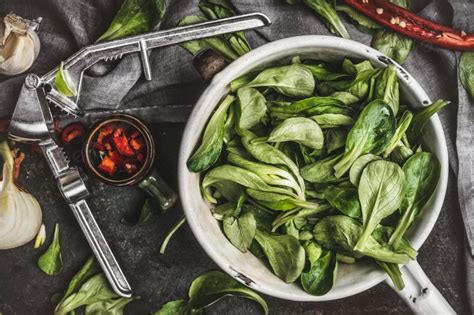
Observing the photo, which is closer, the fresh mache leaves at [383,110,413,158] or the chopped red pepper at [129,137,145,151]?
the fresh mache leaves at [383,110,413,158]

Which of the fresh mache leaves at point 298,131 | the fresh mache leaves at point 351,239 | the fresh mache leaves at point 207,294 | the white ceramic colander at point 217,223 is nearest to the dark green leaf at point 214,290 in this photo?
the fresh mache leaves at point 207,294

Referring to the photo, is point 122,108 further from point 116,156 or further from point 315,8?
point 315,8

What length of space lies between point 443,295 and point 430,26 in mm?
505

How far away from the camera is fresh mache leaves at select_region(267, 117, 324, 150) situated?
3.08ft

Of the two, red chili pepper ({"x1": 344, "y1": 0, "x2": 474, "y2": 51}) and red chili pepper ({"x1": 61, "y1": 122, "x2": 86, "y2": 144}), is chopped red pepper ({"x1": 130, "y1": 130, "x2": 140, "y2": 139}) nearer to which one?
red chili pepper ({"x1": 61, "y1": 122, "x2": 86, "y2": 144})

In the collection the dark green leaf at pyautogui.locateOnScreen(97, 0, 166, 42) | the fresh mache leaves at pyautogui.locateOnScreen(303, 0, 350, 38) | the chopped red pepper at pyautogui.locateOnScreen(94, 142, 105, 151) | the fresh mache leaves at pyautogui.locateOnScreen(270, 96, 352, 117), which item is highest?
the fresh mache leaves at pyautogui.locateOnScreen(303, 0, 350, 38)

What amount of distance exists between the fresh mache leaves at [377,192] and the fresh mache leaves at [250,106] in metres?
0.18

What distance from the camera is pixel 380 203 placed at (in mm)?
947

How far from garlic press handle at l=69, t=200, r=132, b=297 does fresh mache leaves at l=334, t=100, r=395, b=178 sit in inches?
18.1

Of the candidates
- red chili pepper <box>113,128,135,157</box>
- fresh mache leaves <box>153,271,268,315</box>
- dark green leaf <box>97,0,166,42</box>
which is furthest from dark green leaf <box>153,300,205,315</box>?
dark green leaf <box>97,0,166,42</box>

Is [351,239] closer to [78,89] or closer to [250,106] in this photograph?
[250,106]

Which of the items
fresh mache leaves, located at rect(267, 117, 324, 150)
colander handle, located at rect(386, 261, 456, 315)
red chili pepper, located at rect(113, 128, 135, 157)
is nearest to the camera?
fresh mache leaves, located at rect(267, 117, 324, 150)

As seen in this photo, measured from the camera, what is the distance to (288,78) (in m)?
0.97

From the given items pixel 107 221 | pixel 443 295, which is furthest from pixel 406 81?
pixel 107 221
